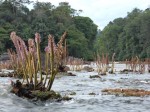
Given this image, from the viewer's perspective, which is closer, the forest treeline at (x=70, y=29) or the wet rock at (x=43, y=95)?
the wet rock at (x=43, y=95)

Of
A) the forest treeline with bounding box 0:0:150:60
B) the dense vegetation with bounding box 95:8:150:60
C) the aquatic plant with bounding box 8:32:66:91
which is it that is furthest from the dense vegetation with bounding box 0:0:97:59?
the aquatic plant with bounding box 8:32:66:91

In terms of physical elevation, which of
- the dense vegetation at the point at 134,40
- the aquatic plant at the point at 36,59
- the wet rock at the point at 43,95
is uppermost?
the dense vegetation at the point at 134,40

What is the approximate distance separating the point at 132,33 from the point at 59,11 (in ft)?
92.5

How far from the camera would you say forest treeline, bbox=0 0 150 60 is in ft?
398

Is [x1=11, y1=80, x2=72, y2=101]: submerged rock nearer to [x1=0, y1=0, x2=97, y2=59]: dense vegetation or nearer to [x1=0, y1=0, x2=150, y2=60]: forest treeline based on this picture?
[x1=0, y1=0, x2=150, y2=60]: forest treeline

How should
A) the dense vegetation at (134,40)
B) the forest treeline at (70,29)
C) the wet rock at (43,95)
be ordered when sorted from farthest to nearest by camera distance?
the dense vegetation at (134,40) < the forest treeline at (70,29) < the wet rock at (43,95)

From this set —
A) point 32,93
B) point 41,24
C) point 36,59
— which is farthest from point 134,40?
point 32,93

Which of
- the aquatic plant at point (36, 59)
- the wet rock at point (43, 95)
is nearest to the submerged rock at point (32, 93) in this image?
the wet rock at point (43, 95)

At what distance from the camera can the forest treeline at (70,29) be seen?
12138 centimetres

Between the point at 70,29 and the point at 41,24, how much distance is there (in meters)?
28.5

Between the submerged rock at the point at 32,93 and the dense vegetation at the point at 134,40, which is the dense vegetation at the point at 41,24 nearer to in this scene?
the dense vegetation at the point at 134,40

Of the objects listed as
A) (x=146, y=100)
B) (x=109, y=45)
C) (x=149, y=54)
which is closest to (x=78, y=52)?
(x=149, y=54)

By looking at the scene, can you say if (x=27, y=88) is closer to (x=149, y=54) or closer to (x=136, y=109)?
(x=136, y=109)

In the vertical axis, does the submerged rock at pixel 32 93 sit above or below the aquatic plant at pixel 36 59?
below
